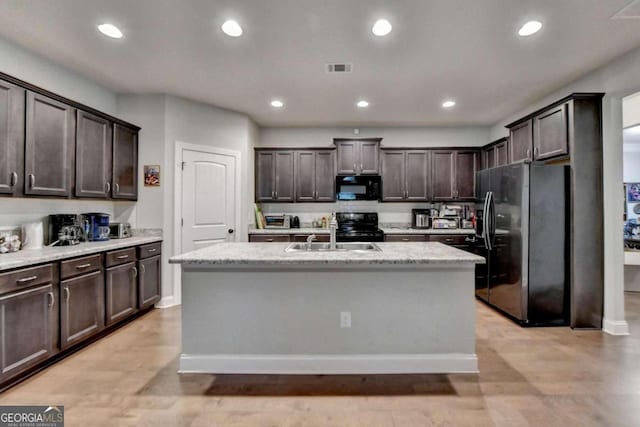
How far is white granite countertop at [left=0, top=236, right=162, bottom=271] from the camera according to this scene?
6.98 ft

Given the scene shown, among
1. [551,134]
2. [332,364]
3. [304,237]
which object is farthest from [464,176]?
[332,364]

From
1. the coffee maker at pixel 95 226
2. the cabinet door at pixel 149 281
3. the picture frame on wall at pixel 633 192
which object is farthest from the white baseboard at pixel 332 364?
the picture frame on wall at pixel 633 192

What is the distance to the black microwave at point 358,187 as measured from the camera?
16.5 ft

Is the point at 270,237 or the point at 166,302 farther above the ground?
the point at 270,237

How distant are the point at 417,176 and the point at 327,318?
354 cm

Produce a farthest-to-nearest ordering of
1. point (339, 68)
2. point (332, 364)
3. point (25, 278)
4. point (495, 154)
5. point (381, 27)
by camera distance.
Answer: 1. point (495, 154)
2. point (339, 68)
3. point (381, 27)
4. point (332, 364)
5. point (25, 278)

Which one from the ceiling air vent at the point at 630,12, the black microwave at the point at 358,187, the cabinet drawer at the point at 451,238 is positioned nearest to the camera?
the ceiling air vent at the point at 630,12

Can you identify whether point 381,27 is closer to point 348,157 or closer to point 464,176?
point 348,157

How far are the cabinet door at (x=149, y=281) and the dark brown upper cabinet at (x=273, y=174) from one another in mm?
1937

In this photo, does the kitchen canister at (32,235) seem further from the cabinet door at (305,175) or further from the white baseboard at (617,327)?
the white baseboard at (617,327)

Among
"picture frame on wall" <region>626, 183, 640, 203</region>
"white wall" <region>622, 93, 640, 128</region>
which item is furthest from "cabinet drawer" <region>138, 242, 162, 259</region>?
"picture frame on wall" <region>626, 183, 640, 203</region>

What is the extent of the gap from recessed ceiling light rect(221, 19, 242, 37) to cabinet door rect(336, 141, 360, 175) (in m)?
2.78

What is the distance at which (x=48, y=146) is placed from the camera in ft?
8.74

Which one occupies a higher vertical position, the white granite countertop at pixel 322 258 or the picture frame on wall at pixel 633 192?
the picture frame on wall at pixel 633 192
